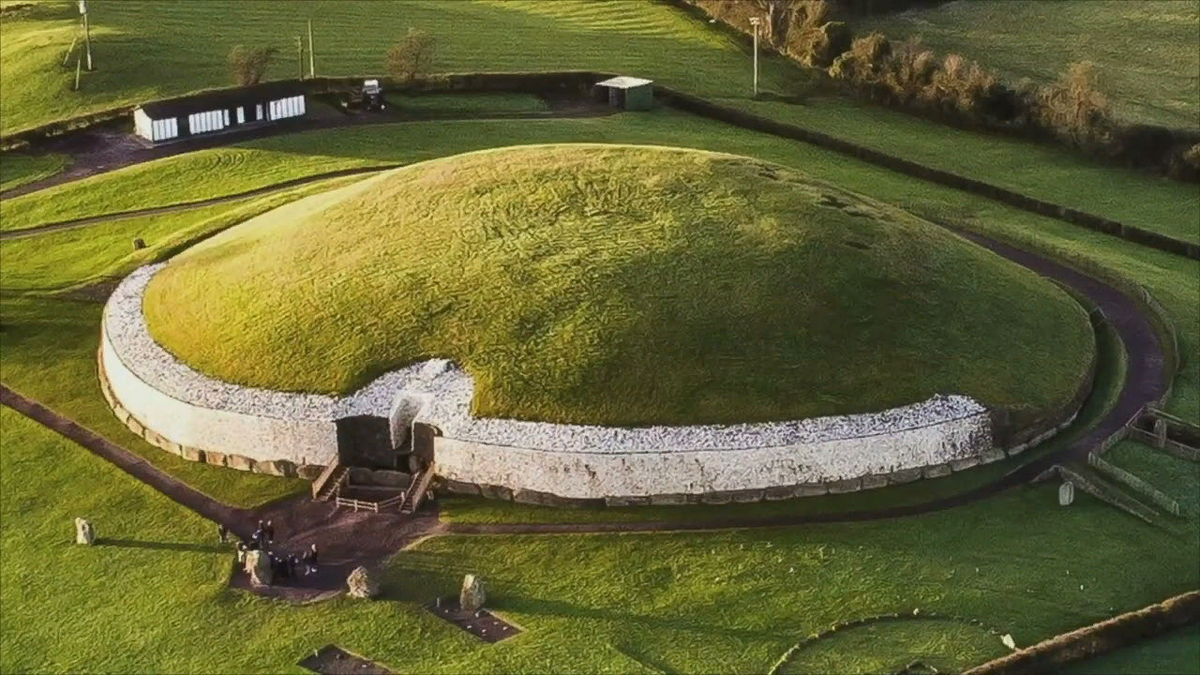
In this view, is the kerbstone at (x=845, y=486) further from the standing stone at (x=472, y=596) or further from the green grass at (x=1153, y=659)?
the standing stone at (x=472, y=596)

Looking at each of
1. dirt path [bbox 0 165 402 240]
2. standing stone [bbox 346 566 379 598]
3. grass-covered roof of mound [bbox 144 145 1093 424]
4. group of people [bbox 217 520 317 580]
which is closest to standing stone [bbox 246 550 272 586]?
group of people [bbox 217 520 317 580]

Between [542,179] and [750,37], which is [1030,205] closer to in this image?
[542,179]

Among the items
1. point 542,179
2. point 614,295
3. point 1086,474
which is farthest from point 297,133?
point 1086,474

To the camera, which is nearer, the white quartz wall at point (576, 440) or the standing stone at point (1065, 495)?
the white quartz wall at point (576, 440)

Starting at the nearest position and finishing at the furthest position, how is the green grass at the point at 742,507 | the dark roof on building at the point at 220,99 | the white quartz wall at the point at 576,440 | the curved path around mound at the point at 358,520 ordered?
the curved path around mound at the point at 358,520 < the green grass at the point at 742,507 < the white quartz wall at the point at 576,440 < the dark roof on building at the point at 220,99

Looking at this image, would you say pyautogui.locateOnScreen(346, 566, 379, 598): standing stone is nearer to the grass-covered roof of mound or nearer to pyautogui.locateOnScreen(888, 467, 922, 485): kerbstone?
the grass-covered roof of mound

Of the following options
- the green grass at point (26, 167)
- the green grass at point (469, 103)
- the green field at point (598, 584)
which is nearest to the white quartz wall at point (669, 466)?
the green field at point (598, 584)
